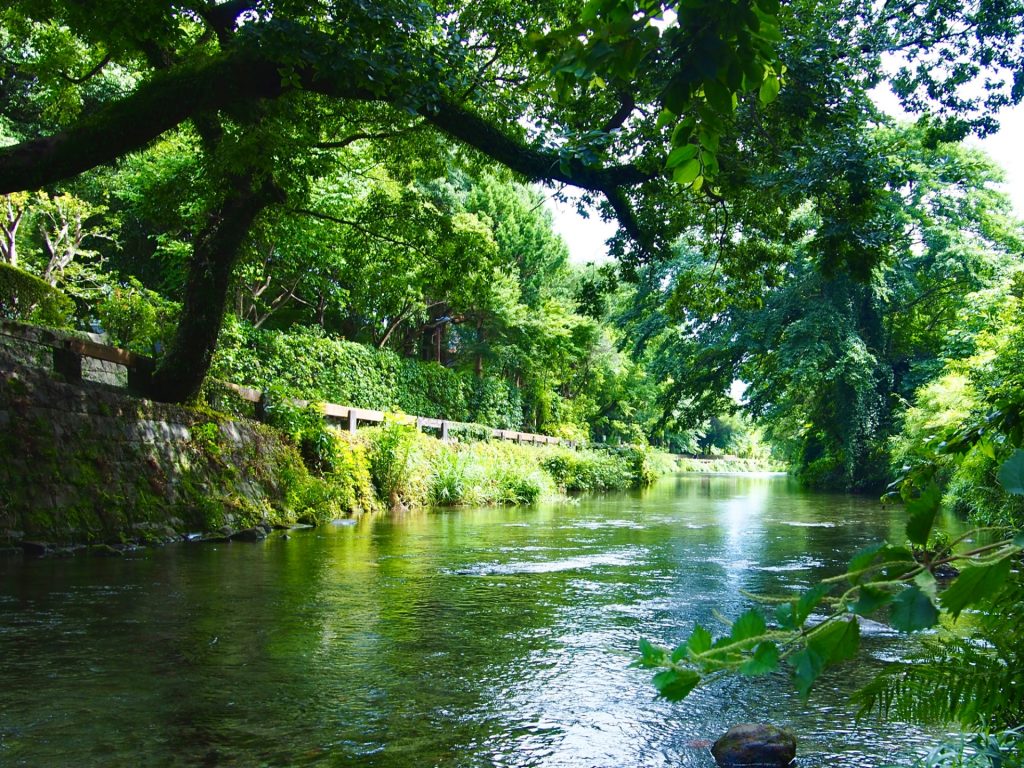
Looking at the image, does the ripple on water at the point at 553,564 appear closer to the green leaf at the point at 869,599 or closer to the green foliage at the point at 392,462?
the green foliage at the point at 392,462

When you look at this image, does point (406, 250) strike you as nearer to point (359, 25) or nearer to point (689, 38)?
point (359, 25)

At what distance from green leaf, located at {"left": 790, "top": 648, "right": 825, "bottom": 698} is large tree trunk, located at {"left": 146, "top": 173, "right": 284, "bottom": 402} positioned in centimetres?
1075

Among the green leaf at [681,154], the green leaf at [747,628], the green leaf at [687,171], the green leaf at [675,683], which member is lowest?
the green leaf at [675,683]

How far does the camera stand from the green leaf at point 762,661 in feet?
3.24

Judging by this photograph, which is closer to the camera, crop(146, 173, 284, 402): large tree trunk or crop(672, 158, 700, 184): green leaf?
crop(672, 158, 700, 184): green leaf

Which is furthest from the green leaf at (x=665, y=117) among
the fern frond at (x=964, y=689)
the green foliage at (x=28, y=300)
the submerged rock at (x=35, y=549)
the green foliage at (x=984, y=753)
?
the green foliage at (x=28, y=300)

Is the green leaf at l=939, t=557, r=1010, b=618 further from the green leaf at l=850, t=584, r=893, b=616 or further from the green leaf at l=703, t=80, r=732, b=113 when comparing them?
the green leaf at l=703, t=80, r=732, b=113

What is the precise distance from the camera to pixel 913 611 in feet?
3.04

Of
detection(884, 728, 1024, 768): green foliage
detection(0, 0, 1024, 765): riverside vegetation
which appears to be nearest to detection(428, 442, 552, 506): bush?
detection(0, 0, 1024, 765): riverside vegetation

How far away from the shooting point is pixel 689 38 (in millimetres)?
1414

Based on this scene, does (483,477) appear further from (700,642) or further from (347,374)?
(700,642)

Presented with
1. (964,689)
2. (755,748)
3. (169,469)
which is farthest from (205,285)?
(964,689)

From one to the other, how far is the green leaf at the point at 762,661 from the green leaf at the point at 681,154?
88cm

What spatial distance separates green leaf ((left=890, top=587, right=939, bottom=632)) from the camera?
0.90 metres
